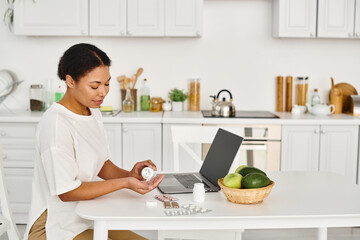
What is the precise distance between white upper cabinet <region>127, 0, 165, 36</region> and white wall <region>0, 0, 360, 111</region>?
14.5 inches

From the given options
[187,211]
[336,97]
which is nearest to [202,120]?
[336,97]

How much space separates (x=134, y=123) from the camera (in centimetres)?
386

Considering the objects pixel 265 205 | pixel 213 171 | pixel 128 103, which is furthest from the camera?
pixel 128 103

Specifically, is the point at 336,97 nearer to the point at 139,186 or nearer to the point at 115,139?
the point at 115,139

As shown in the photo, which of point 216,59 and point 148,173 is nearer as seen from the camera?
point 148,173

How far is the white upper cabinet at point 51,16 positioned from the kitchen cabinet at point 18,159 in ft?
2.83

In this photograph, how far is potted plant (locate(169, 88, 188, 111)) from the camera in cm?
429

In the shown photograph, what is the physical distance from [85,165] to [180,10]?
2.38m

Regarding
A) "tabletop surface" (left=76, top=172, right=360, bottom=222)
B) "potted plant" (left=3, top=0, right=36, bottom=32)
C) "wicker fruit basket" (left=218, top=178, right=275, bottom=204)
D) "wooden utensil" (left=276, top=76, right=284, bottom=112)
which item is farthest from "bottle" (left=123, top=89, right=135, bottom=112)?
"wicker fruit basket" (left=218, top=178, right=275, bottom=204)

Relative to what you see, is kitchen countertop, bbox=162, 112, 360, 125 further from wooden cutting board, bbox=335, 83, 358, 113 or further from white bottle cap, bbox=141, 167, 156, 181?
white bottle cap, bbox=141, 167, 156, 181

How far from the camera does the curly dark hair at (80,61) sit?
1.88 metres

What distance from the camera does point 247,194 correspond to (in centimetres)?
173

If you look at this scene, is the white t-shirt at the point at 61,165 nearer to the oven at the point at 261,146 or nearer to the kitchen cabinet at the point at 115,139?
→ the kitchen cabinet at the point at 115,139

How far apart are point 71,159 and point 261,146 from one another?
229 cm
